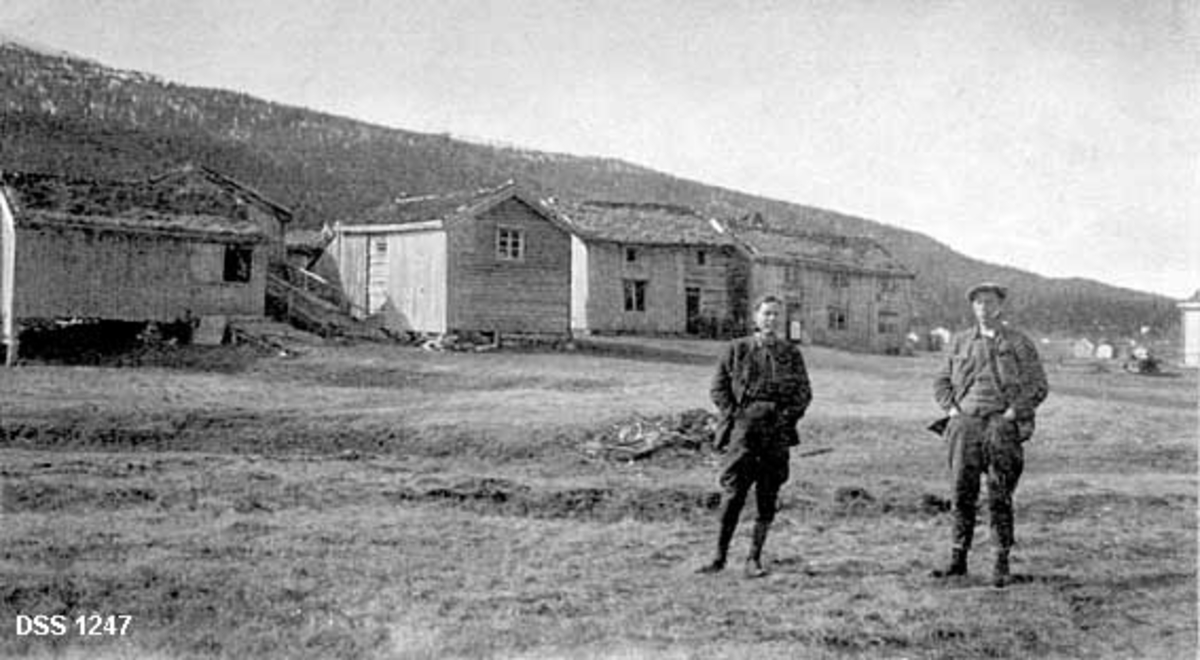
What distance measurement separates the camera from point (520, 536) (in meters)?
7.86

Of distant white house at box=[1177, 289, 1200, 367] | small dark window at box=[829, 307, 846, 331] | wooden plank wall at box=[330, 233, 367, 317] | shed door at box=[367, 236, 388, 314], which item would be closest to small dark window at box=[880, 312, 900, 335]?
small dark window at box=[829, 307, 846, 331]

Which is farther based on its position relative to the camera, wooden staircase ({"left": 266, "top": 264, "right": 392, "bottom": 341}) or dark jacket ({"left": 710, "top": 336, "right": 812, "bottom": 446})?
wooden staircase ({"left": 266, "top": 264, "right": 392, "bottom": 341})

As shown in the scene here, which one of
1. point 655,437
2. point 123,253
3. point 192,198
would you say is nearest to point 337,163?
point 192,198

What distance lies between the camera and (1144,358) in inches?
1209

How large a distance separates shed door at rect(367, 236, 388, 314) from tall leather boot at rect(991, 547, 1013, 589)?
74.4ft

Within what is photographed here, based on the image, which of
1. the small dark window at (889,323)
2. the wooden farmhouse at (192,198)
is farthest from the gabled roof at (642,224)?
the wooden farmhouse at (192,198)

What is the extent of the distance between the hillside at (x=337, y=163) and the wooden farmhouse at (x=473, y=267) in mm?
1547

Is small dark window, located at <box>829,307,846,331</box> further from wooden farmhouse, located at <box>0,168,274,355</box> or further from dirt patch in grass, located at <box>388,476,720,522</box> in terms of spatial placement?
dirt patch in grass, located at <box>388,476,720,522</box>

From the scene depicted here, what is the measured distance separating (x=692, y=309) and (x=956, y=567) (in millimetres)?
27243

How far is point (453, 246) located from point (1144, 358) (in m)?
19.6

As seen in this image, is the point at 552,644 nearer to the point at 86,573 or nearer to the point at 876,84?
the point at 86,573

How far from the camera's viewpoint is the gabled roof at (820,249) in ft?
116

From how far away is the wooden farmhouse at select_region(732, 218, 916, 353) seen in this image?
116 ft

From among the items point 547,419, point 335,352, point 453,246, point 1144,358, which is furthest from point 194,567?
point 1144,358
